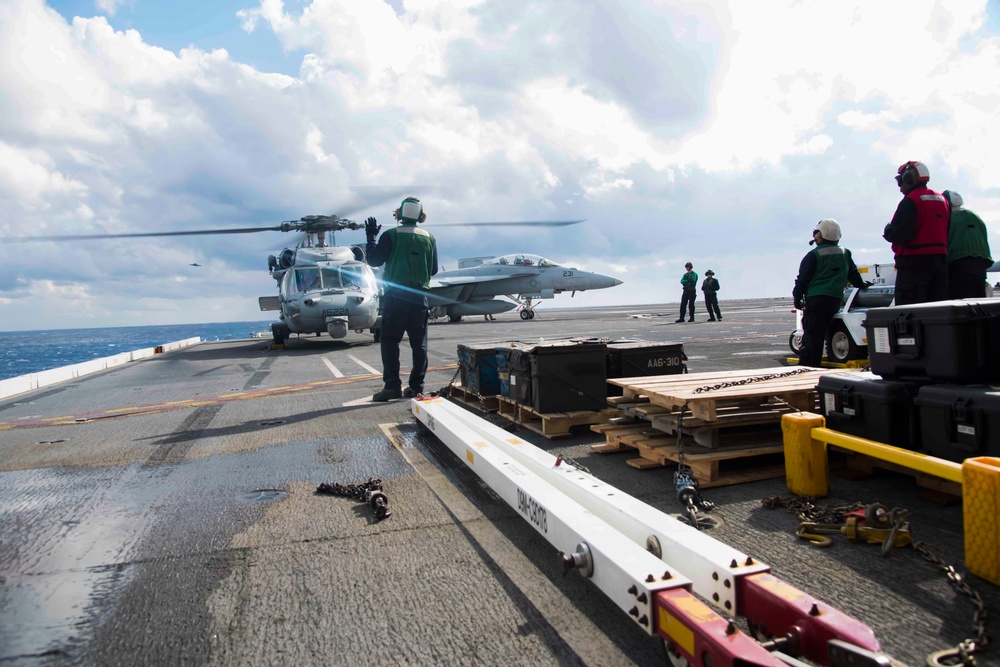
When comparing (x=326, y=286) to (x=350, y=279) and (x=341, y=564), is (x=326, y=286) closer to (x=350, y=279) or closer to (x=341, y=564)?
(x=350, y=279)

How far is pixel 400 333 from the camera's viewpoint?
7.91 m

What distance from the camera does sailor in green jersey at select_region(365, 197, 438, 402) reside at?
7641 mm

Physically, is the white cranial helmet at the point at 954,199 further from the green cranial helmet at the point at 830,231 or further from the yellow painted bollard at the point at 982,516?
the yellow painted bollard at the point at 982,516

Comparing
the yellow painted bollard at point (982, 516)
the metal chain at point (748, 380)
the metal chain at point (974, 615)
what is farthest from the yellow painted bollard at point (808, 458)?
the yellow painted bollard at point (982, 516)

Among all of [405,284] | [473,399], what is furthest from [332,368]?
[473,399]

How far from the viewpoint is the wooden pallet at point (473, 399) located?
22.1 feet

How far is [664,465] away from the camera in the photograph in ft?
14.5

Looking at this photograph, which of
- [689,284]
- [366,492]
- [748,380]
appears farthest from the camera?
[689,284]

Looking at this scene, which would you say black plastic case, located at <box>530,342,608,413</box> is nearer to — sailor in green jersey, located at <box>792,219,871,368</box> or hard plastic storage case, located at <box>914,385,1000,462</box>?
hard plastic storage case, located at <box>914,385,1000,462</box>

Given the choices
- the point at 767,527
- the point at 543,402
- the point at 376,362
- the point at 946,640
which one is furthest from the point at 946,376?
the point at 376,362

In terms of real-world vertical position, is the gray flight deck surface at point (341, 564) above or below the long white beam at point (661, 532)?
below

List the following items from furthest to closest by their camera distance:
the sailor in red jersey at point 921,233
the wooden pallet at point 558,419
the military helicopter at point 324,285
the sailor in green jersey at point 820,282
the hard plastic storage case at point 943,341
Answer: the military helicopter at point 324,285, the sailor in green jersey at point 820,282, the sailor in red jersey at point 921,233, the wooden pallet at point 558,419, the hard plastic storage case at point 943,341

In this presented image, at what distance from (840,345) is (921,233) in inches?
124

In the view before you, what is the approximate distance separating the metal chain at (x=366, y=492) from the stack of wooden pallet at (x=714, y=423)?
1.83m
